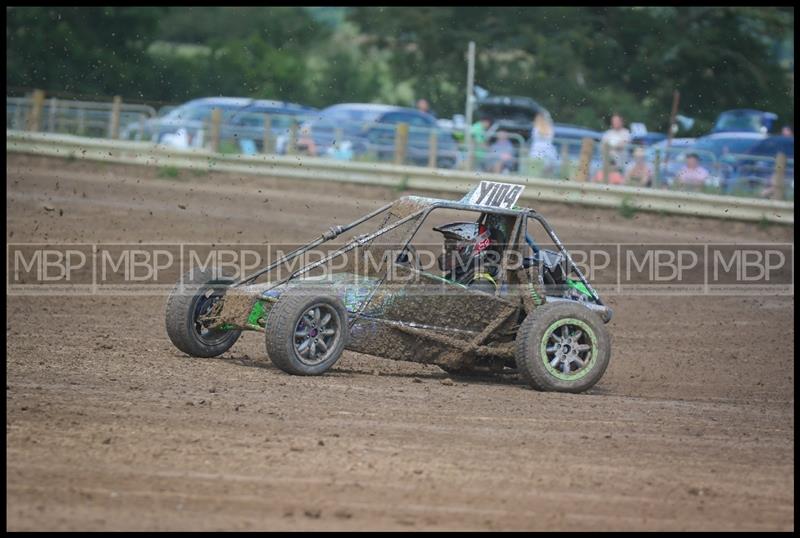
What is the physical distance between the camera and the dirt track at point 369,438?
209 inches

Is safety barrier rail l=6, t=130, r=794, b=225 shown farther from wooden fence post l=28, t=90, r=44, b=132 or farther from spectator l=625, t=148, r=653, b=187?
wooden fence post l=28, t=90, r=44, b=132

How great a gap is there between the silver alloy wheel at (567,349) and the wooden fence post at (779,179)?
37.9 ft

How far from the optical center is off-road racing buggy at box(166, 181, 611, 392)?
8.28m

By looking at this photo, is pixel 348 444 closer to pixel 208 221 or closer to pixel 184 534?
pixel 184 534

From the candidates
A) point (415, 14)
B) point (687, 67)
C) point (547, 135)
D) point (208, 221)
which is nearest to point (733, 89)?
point (687, 67)

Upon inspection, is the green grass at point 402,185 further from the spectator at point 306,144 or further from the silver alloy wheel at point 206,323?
the silver alloy wheel at point 206,323

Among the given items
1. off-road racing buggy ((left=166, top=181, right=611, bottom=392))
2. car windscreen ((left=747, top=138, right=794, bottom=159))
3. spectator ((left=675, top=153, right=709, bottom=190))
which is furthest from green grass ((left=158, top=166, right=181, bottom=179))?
off-road racing buggy ((left=166, top=181, right=611, bottom=392))

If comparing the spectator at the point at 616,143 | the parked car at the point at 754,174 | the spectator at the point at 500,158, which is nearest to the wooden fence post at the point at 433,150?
the spectator at the point at 500,158

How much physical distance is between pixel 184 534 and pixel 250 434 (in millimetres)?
1605

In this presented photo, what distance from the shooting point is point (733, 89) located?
3117 centimetres

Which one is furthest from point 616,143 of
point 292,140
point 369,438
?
point 369,438

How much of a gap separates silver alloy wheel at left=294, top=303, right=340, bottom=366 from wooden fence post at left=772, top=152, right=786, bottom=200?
498 inches

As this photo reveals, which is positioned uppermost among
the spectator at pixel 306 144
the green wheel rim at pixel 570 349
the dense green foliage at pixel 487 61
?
the dense green foliage at pixel 487 61

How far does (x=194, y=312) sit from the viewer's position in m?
8.62
